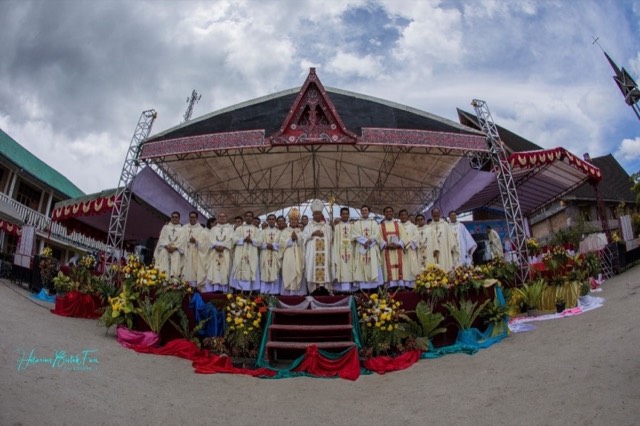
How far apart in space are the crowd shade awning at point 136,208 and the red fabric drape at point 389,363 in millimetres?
8964

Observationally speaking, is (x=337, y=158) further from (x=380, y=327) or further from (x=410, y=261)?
(x=380, y=327)

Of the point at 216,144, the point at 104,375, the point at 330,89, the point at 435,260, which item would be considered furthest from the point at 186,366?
the point at 330,89

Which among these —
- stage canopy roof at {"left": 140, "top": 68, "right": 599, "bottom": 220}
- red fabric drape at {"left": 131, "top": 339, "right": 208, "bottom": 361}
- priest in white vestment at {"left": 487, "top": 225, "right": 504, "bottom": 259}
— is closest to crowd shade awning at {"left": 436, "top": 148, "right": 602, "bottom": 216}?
stage canopy roof at {"left": 140, "top": 68, "right": 599, "bottom": 220}

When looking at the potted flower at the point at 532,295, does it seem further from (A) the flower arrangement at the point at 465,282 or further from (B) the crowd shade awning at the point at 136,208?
(B) the crowd shade awning at the point at 136,208

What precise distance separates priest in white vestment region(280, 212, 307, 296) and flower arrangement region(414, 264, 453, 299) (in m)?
2.26

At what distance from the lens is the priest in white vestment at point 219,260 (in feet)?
27.8

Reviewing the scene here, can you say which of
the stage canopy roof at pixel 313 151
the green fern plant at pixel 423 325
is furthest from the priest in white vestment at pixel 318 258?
the stage canopy roof at pixel 313 151

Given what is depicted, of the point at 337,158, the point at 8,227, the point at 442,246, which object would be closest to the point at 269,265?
the point at 442,246

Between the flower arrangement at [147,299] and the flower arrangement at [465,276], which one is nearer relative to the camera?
the flower arrangement at [147,299]

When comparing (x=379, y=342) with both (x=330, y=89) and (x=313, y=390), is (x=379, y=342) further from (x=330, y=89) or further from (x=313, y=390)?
(x=330, y=89)

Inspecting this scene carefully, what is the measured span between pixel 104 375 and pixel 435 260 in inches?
254

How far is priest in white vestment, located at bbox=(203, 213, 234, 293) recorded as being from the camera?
8484 millimetres

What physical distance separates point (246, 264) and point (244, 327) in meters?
1.90

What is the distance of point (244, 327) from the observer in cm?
675
